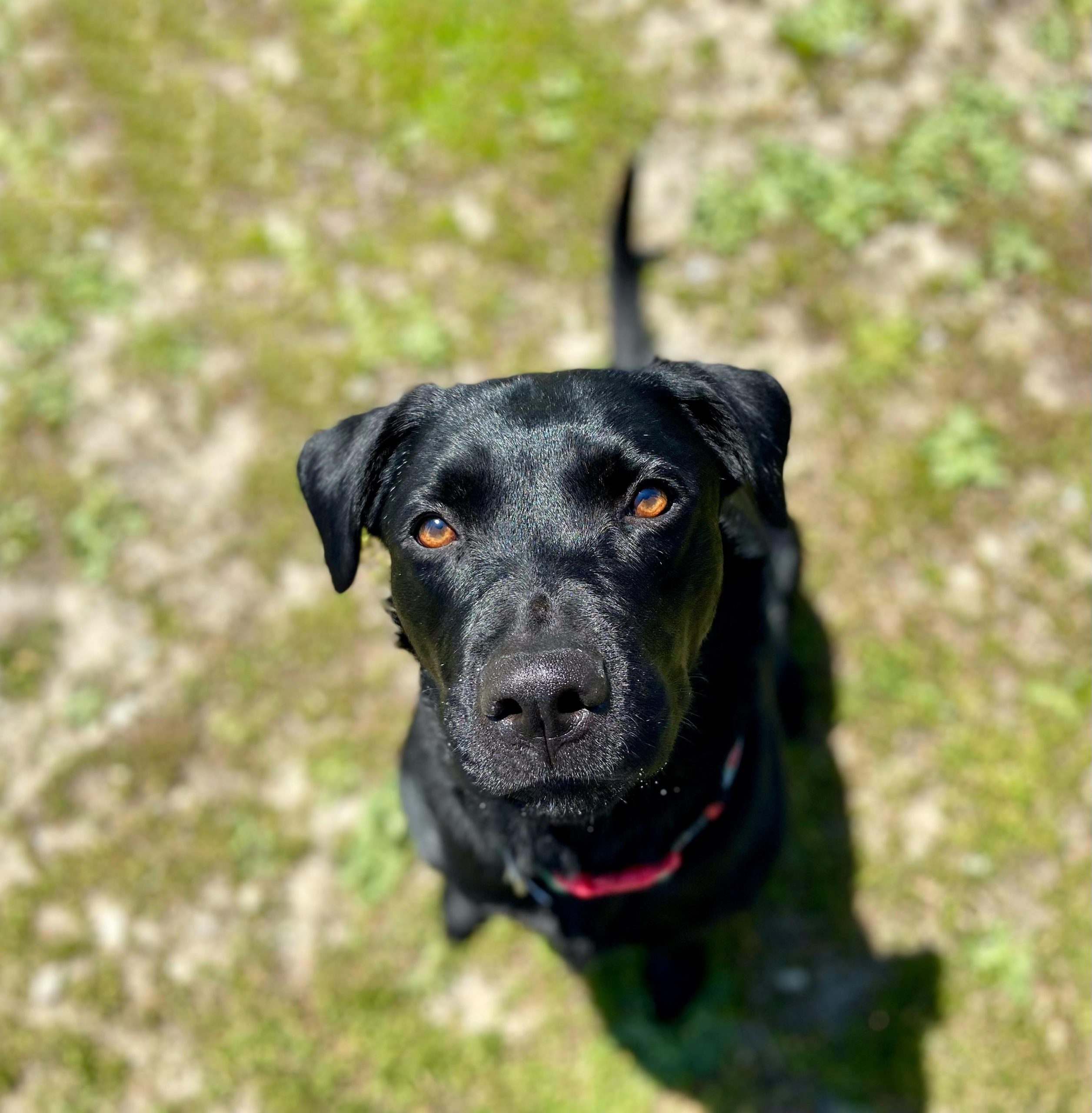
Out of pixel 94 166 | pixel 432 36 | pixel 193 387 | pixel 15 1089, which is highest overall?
pixel 432 36

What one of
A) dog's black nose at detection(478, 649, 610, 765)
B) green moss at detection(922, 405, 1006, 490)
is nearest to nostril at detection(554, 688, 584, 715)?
dog's black nose at detection(478, 649, 610, 765)

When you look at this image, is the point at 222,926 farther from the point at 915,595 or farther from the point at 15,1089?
the point at 915,595

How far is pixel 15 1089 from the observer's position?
4.14 meters

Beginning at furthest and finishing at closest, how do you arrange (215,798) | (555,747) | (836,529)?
1. (836,529)
2. (215,798)
3. (555,747)

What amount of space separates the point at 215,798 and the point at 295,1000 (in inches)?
37.6

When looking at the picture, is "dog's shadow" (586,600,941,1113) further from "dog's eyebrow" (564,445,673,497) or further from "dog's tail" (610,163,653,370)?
"dog's eyebrow" (564,445,673,497)

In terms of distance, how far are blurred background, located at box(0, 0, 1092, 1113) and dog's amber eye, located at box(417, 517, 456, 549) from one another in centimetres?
62

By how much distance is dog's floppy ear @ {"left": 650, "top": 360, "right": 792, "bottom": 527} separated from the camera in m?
2.73

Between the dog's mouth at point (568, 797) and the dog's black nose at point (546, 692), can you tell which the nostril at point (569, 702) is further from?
the dog's mouth at point (568, 797)

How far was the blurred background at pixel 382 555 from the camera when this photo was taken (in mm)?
4164

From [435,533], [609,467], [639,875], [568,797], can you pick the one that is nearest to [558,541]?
[609,467]

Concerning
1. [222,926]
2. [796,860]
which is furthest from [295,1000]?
[796,860]

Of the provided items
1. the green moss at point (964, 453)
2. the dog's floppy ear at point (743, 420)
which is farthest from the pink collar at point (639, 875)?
the green moss at point (964, 453)

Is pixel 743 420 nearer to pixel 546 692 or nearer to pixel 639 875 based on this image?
pixel 546 692
